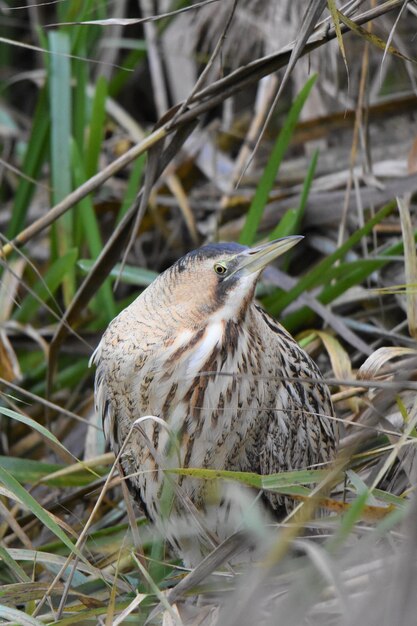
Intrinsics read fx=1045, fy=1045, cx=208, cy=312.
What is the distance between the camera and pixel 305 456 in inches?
90.7

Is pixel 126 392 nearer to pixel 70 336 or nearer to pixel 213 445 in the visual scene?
pixel 213 445

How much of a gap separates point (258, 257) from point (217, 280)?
0.10m

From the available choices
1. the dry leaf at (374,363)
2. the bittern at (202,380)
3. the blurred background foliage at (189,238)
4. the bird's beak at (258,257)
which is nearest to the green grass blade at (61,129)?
the blurred background foliage at (189,238)

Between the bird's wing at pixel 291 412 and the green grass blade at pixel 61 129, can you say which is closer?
the bird's wing at pixel 291 412

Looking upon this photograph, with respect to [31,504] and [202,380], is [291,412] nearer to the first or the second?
[202,380]

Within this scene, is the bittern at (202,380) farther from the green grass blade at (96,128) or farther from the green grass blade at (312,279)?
the green grass blade at (96,128)

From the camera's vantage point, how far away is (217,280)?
205 centimetres

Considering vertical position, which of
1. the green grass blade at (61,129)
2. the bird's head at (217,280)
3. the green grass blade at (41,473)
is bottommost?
the green grass blade at (41,473)

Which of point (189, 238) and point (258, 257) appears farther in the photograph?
point (189, 238)

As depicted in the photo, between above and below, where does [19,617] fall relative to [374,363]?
below

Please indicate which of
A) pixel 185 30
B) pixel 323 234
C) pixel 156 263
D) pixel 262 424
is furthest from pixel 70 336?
pixel 185 30

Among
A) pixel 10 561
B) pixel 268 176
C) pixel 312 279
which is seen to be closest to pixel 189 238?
pixel 268 176

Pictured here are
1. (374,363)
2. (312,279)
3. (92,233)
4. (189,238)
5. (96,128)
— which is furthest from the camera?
(189,238)

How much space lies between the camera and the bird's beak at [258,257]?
6.47ft
